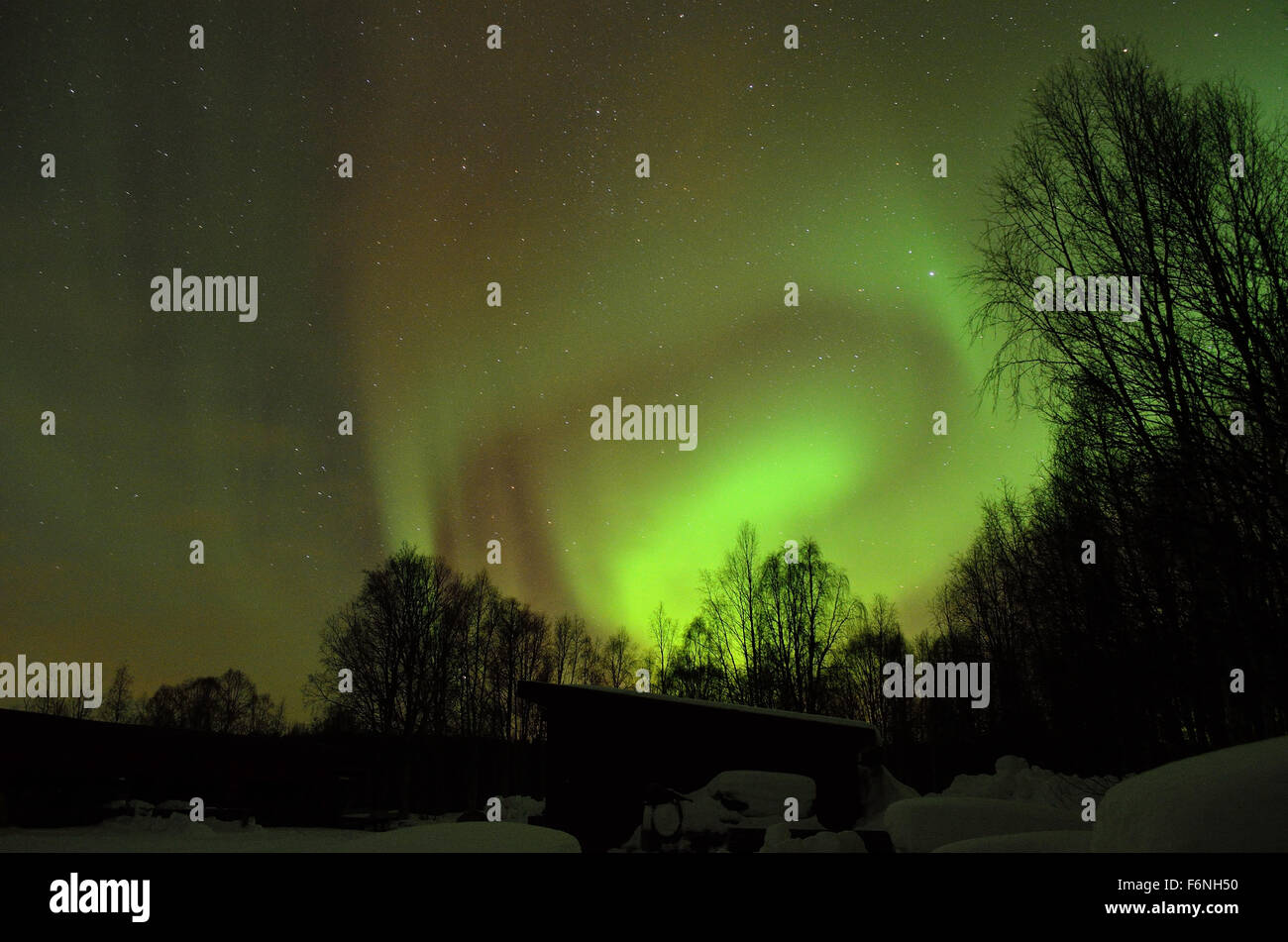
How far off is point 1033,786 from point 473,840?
22438 mm

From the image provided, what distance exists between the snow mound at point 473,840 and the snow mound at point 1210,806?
3.55m

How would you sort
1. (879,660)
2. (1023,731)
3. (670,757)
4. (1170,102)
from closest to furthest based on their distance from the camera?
(1170,102) < (670,757) < (1023,731) < (879,660)

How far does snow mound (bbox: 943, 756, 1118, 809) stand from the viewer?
20.5 meters

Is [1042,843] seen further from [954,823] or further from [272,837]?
[272,837]

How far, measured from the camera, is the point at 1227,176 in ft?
38.4

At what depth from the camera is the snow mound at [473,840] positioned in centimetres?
496

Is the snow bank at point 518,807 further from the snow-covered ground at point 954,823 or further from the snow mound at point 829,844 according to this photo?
the snow mound at point 829,844

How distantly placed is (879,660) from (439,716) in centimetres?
3368

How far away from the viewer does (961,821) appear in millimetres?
8805

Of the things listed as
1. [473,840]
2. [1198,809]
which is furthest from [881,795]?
[473,840]

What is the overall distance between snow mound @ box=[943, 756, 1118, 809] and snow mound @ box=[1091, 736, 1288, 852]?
16857mm
